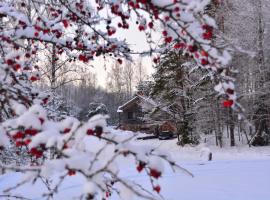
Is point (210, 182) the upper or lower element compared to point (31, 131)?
lower

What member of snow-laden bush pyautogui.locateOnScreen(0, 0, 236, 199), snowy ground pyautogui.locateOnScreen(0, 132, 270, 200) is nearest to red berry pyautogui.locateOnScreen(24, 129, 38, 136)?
snow-laden bush pyautogui.locateOnScreen(0, 0, 236, 199)

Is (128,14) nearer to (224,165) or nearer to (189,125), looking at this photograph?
(224,165)

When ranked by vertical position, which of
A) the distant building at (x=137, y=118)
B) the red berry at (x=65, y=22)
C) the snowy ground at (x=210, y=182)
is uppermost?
the red berry at (x=65, y=22)

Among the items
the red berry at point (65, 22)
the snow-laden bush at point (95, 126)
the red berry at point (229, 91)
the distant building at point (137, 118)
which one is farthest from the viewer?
the distant building at point (137, 118)

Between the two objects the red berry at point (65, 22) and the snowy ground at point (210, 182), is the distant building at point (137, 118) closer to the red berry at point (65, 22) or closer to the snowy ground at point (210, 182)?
the snowy ground at point (210, 182)

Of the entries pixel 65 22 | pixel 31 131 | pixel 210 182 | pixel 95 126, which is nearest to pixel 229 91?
pixel 95 126

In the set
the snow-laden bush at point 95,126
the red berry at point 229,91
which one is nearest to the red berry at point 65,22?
the snow-laden bush at point 95,126

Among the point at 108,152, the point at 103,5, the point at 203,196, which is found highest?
the point at 103,5

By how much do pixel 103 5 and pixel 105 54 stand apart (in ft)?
1.53

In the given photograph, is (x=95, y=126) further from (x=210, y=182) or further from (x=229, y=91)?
(x=210, y=182)

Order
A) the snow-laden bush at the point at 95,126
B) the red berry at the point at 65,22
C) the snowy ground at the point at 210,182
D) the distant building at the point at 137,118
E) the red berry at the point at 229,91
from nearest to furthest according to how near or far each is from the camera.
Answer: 1. the snow-laden bush at the point at 95,126
2. the red berry at the point at 229,91
3. the red berry at the point at 65,22
4. the snowy ground at the point at 210,182
5. the distant building at the point at 137,118

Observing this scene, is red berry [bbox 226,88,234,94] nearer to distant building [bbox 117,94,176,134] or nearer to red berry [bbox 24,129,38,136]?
red berry [bbox 24,129,38,136]

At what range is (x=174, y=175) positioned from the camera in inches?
344

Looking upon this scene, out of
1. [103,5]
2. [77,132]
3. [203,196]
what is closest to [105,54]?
[103,5]
